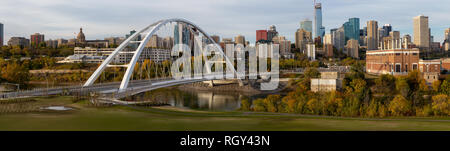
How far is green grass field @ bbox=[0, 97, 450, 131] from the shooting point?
1115 cm

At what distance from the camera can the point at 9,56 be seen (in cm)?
6669

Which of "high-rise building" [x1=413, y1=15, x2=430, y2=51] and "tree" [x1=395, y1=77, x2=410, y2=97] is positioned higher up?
"high-rise building" [x1=413, y1=15, x2=430, y2=51]

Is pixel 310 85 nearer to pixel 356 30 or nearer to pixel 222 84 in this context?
pixel 222 84

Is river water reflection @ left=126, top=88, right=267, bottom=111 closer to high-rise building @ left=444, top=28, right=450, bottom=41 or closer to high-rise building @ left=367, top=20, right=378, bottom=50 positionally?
high-rise building @ left=444, top=28, right=450, bottom=41

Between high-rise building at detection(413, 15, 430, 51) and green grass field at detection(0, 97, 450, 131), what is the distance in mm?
96598

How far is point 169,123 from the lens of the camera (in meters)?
12.1

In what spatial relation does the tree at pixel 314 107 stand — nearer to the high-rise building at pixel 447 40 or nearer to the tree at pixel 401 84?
the tree at pixel 401 84

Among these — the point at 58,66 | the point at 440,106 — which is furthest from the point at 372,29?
the point at 440,106

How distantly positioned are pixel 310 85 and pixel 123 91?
25534 mm

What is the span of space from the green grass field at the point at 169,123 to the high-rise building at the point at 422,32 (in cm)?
9660

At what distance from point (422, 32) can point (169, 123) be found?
4084 inches

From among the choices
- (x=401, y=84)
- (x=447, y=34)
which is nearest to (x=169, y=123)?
(x=401, y=84)

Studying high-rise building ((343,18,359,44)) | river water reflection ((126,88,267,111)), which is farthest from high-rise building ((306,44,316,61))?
high-rise building ((343,18,359,44))

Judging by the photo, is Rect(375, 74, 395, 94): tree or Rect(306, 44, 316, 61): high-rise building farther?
Rect(306, 44, 316, 61): high-rise building
